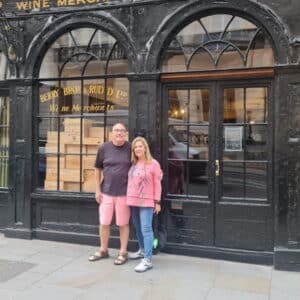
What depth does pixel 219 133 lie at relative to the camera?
656 cm

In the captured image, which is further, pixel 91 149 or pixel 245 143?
pixel 91 149

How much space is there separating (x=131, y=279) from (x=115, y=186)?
121 cm

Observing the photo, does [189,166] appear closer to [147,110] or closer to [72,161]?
[147,110]

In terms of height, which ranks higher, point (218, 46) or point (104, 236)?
point (218, 46)

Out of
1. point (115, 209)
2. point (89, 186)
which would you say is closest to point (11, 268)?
point (115, 209)

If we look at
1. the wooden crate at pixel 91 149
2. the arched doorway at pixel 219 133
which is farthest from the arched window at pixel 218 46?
the wooden crate at pixel 91 149

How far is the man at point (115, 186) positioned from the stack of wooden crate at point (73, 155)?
85cm

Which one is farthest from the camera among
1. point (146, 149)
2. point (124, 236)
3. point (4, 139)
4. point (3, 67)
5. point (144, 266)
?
point (4, 139)

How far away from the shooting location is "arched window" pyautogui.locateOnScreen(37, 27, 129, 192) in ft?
23.5

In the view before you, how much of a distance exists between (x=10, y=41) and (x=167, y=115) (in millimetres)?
2744

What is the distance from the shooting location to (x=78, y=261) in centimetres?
640

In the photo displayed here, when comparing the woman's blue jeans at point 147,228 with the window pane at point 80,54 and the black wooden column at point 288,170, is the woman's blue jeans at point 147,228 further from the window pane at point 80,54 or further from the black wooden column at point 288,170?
the window pane at point 80,54

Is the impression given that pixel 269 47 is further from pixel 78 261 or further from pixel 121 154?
pixel 78 261

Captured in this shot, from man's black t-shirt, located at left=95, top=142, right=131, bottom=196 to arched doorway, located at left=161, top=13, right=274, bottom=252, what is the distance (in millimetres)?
714
